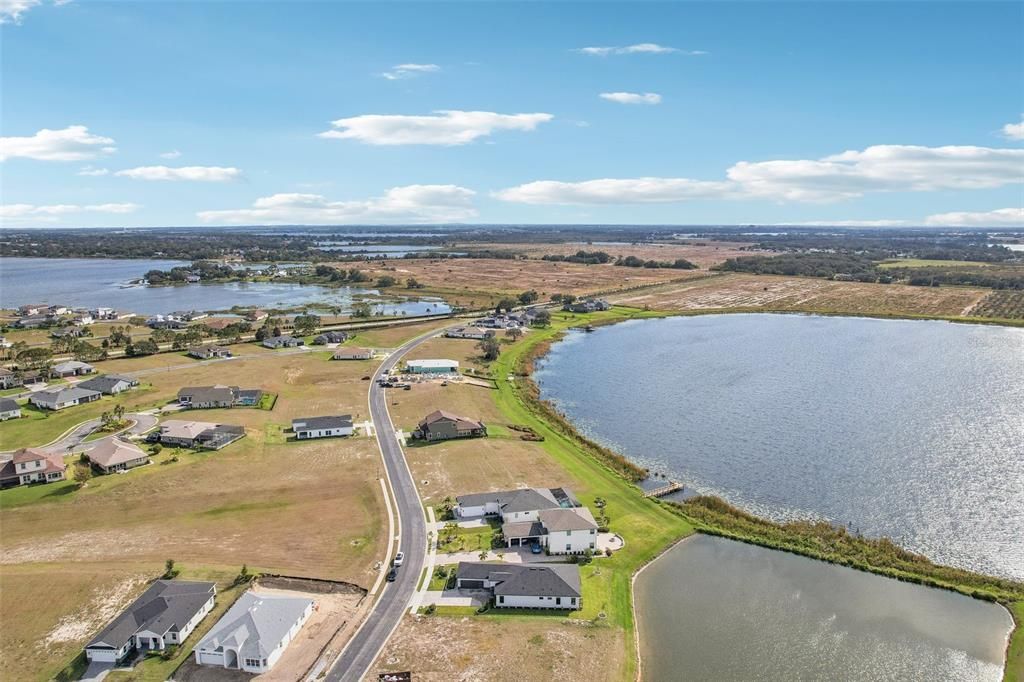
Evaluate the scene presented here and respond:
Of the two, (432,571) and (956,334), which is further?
(956,334)

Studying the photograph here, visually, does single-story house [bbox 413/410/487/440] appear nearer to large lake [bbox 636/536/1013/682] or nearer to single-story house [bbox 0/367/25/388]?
large lake [bbox 636/536/1013/682]

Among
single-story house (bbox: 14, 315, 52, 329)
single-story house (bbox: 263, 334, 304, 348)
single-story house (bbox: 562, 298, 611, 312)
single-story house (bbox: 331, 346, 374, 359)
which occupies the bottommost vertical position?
single-story house (bbox: 331, 346, 374, 359)

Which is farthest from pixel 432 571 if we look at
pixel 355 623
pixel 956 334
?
pixel 956 334

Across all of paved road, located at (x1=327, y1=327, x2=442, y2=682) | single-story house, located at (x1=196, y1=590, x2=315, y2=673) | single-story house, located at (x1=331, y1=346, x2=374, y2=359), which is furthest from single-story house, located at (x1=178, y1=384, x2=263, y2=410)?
single-story house, located at (x1=196, y1=590, x2=315, y2=673)

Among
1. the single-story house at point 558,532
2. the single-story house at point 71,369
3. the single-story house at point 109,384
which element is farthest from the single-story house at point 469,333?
the single-story house at point 558,532

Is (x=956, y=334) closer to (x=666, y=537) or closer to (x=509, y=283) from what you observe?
(x=666, y=537)
